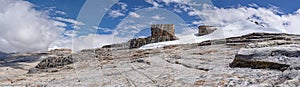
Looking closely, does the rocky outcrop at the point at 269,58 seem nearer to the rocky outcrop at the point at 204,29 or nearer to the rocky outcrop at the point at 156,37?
the rocky outcrop at the point at 156,37

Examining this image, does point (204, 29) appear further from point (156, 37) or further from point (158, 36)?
point (156, 37)

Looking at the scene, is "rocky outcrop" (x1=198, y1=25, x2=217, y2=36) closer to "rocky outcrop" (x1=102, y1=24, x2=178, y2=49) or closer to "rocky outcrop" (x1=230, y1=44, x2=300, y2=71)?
"rocky outcrop" (x1=102, y1=24, x2=178, y2=49)

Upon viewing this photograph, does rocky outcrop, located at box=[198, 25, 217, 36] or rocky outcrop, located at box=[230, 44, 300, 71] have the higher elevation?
rocky outcrop, located at box=[198, 25, 217, 36]

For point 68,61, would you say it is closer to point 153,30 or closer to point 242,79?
point 242,79

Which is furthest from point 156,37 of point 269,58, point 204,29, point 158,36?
point 269,58

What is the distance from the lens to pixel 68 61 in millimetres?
15297

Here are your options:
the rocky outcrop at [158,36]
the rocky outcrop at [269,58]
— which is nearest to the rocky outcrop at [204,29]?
the rocky outcrop at [158,36]

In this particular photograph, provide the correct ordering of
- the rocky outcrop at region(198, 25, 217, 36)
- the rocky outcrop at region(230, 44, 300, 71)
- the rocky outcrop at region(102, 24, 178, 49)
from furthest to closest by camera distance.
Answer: the rocky outcrop at region(198, 25, 217, 36) < the rocky outcrop at region(102, 24, 178, 49) < the rocky outcrop at region(230, 44, 300, 71)

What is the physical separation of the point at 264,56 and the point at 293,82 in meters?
2.69

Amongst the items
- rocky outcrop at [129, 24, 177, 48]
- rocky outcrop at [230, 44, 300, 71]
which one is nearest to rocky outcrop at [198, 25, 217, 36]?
rocky outcrop at [129, 24, 177, 48]

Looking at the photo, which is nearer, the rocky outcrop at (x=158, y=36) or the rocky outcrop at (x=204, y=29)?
the rocky outcrop at (x=158, y=36)

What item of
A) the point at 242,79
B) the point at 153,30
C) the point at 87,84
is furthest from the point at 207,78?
the point at 153,30

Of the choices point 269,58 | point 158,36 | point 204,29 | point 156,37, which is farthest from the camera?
point 204,29

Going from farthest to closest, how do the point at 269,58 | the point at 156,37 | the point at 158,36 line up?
the point at 158,36, the point at 156,37, the point at 269,58
